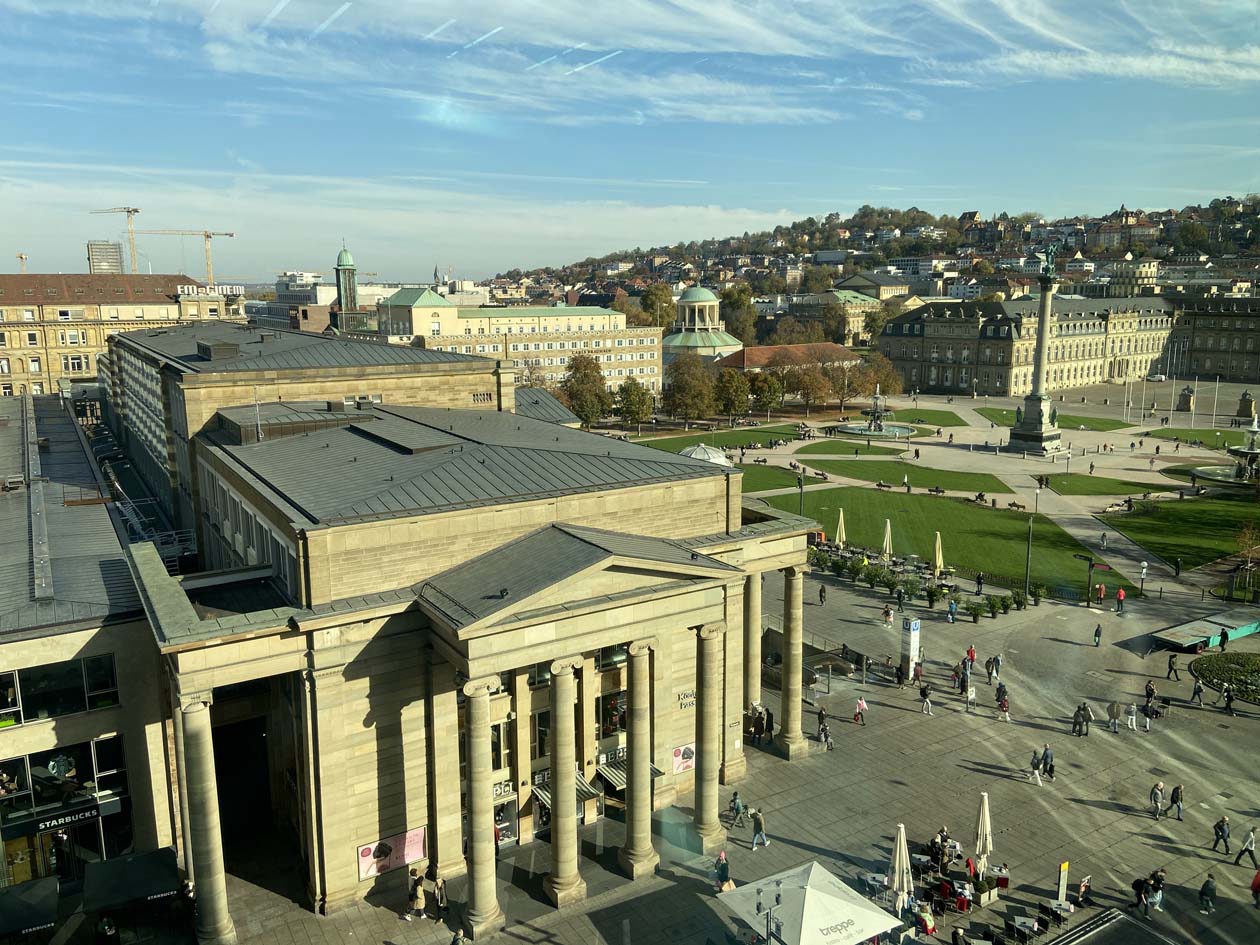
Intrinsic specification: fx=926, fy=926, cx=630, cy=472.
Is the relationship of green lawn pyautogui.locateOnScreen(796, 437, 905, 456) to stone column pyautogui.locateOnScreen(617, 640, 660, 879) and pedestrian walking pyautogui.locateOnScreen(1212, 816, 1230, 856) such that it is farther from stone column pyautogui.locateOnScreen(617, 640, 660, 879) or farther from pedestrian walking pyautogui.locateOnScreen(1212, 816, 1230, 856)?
stone column pyautogui.locateOnScreen(617, 640, 660, 879)

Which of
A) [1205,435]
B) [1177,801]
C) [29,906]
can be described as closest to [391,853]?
[29,906]

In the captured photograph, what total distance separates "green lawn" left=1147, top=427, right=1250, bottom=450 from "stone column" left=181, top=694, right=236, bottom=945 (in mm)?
123643

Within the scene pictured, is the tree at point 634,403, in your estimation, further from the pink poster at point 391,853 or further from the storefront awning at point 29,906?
the storefront awning at point 29,906

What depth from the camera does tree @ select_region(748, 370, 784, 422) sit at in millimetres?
138125

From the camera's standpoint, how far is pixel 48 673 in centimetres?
2884

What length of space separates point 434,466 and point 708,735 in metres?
13.5

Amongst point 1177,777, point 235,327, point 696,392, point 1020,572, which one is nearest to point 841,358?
point 696,392

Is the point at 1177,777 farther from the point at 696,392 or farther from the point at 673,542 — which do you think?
the point at 696,392

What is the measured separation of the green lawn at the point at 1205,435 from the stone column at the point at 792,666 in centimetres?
10193

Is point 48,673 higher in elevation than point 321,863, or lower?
higher

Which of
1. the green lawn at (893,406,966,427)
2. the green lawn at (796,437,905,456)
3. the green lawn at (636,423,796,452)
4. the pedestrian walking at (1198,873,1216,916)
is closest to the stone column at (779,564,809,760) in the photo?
the pedestrian walking at (1198,873,1216,916)

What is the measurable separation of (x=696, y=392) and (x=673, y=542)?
96989mm

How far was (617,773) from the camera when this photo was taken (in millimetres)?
33688

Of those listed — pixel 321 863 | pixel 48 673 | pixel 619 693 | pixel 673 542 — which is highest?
pixel 673 542
